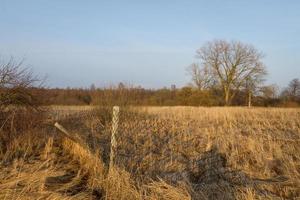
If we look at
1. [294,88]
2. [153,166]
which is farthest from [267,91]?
[153,166]

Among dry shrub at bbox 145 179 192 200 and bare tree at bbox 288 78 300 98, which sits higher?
bare tree at bbox 288 78 300 98

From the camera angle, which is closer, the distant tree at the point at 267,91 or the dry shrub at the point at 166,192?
the dry shrub at the point at 166,192

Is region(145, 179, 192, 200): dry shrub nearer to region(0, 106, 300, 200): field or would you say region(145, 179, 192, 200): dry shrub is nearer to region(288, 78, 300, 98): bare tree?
region(0, 106, 300, 200): field

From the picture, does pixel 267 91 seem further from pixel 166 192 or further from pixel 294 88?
pixel 166 192

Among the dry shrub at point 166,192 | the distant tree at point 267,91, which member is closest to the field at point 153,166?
the dry shrub at point 166,192

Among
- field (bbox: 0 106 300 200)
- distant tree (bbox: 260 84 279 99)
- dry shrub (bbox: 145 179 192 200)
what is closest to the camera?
dry shrub (bbox: 145 179 192 200)

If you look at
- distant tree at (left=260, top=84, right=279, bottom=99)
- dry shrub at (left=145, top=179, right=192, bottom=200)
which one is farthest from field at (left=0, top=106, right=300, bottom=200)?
distant tree at (left=260, top=84, right=279, bottom=99)

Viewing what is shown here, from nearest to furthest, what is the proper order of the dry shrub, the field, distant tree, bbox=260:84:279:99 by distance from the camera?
the dry shrub < the field < distant tree, bbox=260:84:279:99

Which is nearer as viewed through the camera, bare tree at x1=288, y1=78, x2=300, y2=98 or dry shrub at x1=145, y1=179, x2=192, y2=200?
dry shrub at x1=145, y1=179, x2=192, y2=200

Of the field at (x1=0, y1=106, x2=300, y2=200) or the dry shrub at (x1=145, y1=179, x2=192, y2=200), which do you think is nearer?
the dry shrub at (x1=145, y1=179, x2=192, y2=200)

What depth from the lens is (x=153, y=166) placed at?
9016 mm

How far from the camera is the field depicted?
664 cm

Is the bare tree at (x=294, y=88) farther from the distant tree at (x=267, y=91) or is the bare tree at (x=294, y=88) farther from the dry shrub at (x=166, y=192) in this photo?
the dry shrub at (x=166, y=192)

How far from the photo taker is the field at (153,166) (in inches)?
261
